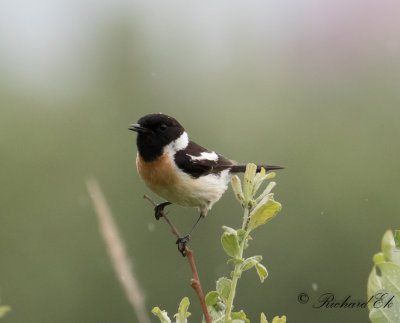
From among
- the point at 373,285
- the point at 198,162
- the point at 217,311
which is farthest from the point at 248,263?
the point at 198,162

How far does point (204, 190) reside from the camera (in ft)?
14.2

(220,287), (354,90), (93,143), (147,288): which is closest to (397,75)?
(354,90)

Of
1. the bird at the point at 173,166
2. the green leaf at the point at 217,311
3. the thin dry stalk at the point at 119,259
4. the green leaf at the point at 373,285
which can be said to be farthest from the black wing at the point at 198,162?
the green leaf at the point at 373,285

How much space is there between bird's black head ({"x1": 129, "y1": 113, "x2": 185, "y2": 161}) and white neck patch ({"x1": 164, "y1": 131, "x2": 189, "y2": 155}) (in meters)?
0.04

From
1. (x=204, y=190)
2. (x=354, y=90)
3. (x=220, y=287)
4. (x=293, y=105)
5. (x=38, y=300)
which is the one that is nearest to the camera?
(x=220, y=287)

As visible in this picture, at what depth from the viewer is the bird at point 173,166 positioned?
13.7ft

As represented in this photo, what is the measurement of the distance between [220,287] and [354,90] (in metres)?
11.8


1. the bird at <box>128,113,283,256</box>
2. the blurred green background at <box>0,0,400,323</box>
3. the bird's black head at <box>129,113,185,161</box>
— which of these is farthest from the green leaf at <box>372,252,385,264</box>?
the blurred green background at <box>0,0,400,323</box>

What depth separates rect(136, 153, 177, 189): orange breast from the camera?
A: 414 cm

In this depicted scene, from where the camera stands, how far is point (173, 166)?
169 inches

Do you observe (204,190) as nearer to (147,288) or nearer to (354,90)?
(147,288)

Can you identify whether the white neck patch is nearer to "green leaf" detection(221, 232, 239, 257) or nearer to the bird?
the bird

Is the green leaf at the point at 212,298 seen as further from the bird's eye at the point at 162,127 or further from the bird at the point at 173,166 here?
the bird's eye at the point at 162,127

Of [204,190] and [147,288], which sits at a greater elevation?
[204,190]
